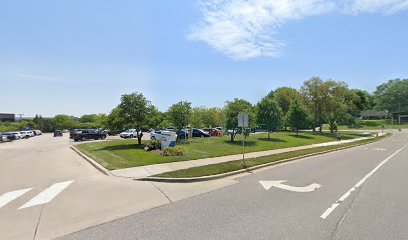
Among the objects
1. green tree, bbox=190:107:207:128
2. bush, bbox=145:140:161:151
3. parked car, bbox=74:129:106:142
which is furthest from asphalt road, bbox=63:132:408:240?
parked car, bbox=74:129:106:142

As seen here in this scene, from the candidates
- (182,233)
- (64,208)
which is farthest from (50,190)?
(182,233)

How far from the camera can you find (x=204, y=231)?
6047mm

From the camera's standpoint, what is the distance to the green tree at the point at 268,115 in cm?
3591

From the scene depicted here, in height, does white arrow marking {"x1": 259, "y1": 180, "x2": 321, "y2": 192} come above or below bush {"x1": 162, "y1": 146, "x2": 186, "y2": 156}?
below

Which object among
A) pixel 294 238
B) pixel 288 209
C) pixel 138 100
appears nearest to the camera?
pixel 294 238

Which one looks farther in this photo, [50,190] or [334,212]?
[50,190]

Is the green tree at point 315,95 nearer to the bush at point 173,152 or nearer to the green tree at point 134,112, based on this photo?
the green tree at point 134,112

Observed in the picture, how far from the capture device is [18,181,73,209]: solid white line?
8.30 meters

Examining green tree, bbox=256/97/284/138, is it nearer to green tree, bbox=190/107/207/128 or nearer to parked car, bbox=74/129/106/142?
green tree, bbox=190/107/207/128

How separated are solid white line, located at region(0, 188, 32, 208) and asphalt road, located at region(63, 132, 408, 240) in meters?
3.83

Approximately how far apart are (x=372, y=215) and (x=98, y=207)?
6835 millimetres

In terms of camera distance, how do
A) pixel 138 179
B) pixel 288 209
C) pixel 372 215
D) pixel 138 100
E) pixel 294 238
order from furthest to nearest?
pixel 138 100 → pixel 138 179 → pixel 288 209 → pixel 372 215 → pixel 294 238

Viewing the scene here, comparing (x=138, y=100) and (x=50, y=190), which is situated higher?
(x=138, y=100)

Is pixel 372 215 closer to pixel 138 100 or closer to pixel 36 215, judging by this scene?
pixel 36 215
